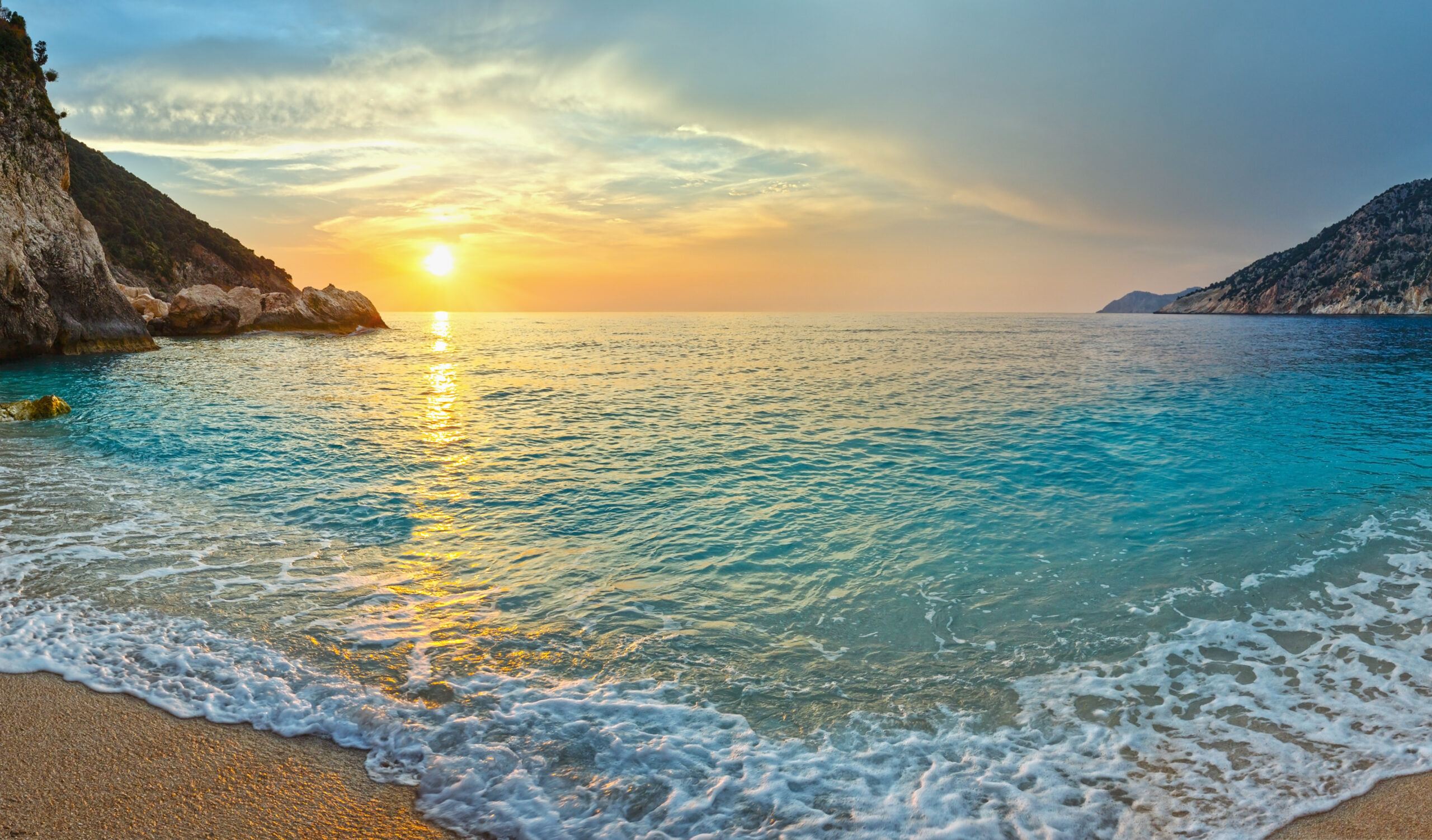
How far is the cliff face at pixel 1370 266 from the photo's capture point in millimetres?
143250

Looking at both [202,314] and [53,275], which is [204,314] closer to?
[202,314]

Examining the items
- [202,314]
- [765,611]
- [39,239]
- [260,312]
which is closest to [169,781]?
[765,611]

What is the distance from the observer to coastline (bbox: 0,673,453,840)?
3959mm

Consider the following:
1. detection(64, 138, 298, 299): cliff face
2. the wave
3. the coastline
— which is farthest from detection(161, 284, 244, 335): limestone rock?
the coastline

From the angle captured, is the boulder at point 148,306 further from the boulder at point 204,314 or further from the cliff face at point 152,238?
the cliff face at point 152,238

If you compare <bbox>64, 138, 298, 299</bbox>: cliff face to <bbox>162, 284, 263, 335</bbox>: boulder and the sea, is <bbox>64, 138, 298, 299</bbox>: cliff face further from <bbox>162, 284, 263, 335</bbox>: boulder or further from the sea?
the sea

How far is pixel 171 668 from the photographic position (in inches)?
230

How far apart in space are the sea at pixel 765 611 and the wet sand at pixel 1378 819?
16cm

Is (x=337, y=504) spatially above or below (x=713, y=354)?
below

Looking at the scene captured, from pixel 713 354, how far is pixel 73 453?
3676 cm

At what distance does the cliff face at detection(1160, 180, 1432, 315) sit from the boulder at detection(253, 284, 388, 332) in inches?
7864


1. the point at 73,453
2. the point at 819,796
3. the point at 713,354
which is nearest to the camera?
the point at 819,796

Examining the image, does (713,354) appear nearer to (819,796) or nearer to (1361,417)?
(1361,417)

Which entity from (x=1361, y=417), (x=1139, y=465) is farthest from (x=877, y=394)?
(x=1361, y=417)
